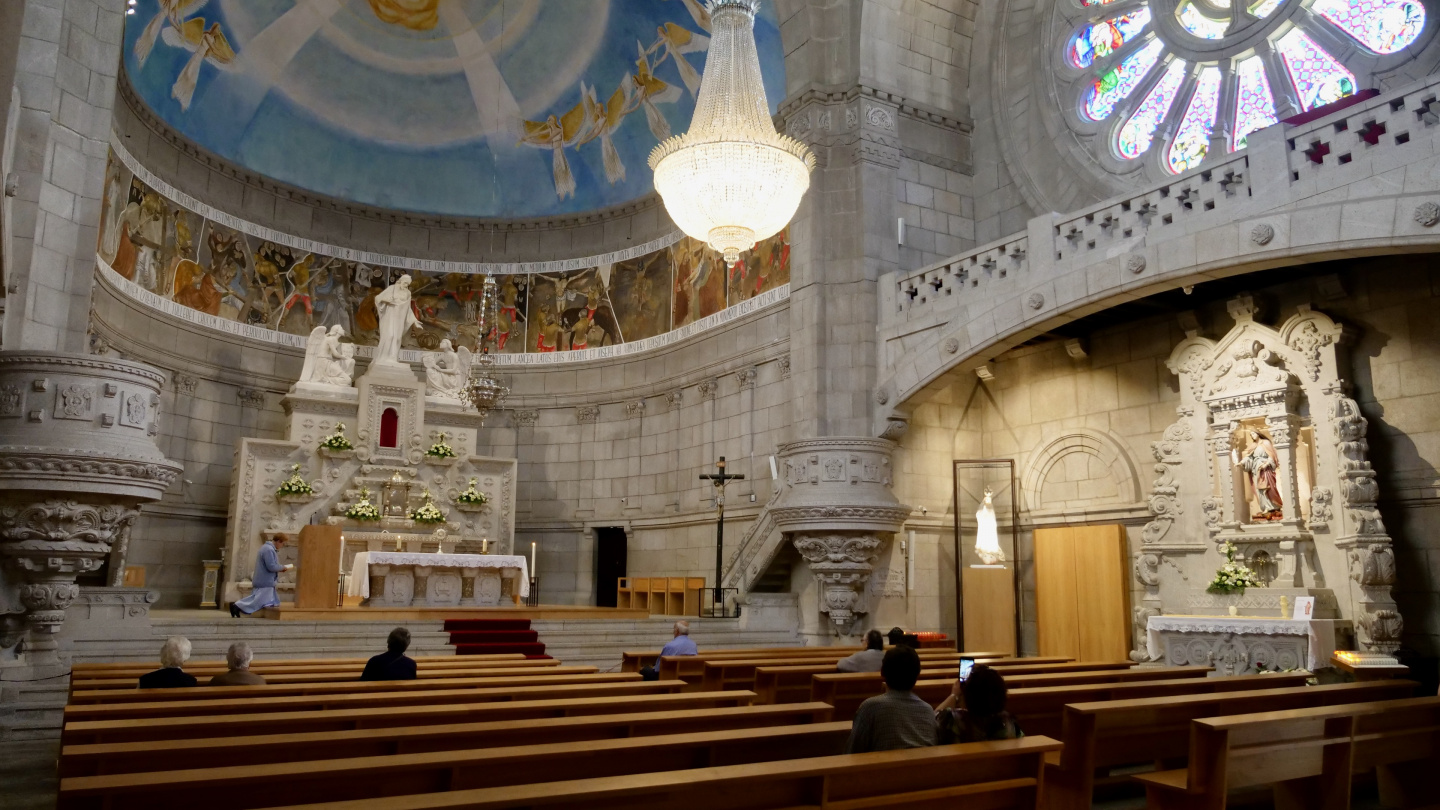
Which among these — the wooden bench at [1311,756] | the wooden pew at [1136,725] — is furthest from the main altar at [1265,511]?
the wooden bench at [1311,756]

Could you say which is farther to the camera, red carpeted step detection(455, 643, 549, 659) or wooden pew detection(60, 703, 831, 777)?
red carpeted step detection(455, 643, 549, 659)

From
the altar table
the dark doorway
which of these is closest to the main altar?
the altar table

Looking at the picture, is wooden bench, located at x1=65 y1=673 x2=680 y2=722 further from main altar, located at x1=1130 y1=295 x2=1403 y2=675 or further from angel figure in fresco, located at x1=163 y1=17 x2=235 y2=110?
angel figure in fresco, located at x1=163 y1=17 x2=235 y2=110

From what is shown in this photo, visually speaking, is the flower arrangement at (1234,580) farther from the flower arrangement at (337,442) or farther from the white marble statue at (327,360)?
the white marble statue at (327,360)

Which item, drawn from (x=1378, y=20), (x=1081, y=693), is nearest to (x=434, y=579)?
(x=1081, y=693)

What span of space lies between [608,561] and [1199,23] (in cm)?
1445

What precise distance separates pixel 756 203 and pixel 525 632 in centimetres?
641

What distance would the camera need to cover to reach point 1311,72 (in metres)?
12.9

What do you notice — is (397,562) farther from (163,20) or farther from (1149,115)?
(1149,115)

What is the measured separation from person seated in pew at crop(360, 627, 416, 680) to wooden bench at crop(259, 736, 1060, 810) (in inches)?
153

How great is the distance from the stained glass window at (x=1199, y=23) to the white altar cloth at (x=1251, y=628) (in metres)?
7.96

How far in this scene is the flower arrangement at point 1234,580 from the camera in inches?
454

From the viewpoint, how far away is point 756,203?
10.6 meters

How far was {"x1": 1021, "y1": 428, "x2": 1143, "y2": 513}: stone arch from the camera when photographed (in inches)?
554
